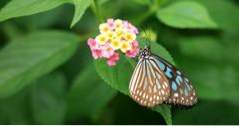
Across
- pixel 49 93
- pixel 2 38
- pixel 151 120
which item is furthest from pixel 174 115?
pixel 2 38

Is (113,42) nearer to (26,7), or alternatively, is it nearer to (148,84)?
(148,84)

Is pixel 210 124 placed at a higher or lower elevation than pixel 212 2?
lower

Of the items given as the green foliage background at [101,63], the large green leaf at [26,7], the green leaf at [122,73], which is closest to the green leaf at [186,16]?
the green foliage background at [101,63]

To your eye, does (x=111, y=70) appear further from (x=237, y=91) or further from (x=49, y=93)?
(x=237, y=91)

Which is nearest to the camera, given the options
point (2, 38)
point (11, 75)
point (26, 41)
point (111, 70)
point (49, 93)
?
point (111, 70)

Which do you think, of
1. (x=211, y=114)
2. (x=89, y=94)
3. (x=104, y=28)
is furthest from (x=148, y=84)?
(x=211, y=114)

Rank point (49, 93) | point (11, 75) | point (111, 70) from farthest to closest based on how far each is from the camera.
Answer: point (49, 93)
point (11, 75)
point (111, 70)

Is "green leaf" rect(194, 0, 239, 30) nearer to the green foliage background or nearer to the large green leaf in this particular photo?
the green foliage background

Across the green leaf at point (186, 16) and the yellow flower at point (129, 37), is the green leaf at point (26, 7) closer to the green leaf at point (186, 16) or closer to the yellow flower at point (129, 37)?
the yellow flower at point (129, 37)
